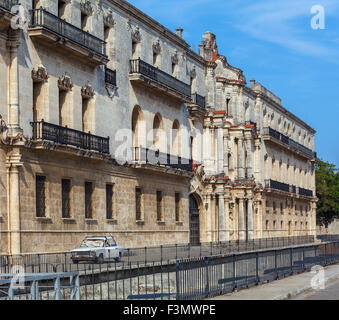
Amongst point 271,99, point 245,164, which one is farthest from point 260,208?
point 271,99

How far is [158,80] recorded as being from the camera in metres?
43.8

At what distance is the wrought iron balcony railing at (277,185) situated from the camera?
226 feet

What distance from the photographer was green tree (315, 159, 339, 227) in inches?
4021

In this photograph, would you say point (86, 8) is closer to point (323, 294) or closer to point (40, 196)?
point (40, 196)

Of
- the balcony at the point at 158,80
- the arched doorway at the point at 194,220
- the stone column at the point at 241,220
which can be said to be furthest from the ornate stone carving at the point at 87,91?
the stone column at the point at 241,220

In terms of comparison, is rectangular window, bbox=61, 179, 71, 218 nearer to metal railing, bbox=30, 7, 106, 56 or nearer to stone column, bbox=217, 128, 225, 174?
metal railing, bbox=30, 7, 106, 56

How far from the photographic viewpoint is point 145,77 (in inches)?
1641

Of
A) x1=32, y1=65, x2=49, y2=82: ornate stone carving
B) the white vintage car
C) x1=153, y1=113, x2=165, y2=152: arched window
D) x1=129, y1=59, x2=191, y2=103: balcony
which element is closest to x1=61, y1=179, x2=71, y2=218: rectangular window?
the white vintage car

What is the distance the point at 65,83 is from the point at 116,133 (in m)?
5.75

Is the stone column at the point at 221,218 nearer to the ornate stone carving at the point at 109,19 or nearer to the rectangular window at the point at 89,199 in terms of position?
the ornate stone carving at the point at 109,19

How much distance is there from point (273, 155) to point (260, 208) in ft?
26.3

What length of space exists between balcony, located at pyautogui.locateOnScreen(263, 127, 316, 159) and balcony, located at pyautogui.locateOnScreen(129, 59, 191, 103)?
22.0 metres

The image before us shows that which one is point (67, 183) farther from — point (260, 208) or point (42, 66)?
point (260, 208)

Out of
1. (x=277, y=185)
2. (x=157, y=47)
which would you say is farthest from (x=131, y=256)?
(x=277, y=185)
